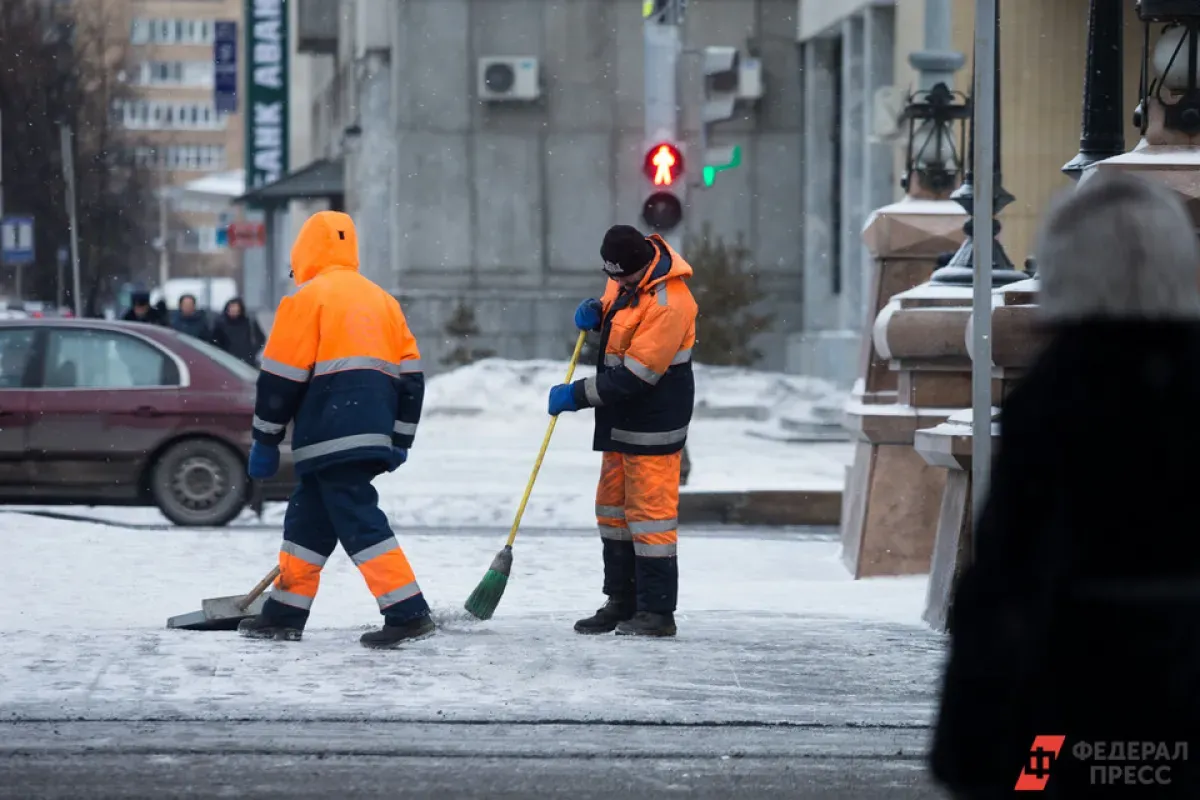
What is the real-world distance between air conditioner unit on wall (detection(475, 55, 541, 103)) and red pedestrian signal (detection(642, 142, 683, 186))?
51.8 feet

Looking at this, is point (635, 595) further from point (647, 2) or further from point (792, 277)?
point (792, 277)

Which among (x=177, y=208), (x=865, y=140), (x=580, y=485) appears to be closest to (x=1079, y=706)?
(x=580, y=485)

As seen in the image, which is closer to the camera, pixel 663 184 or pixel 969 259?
pixel 969 259

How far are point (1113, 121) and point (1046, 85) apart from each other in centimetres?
1261

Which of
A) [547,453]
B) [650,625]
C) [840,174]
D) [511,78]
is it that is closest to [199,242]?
[511,78]

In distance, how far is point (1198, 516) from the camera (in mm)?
2887

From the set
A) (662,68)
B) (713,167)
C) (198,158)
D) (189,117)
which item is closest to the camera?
(662,68)

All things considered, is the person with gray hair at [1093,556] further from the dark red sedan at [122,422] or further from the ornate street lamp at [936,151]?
the dark red sedan at [122,422]

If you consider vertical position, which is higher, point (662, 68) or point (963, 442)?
point (662, 68)

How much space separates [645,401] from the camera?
27.5 ft

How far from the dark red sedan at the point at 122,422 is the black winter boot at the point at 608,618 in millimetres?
5408

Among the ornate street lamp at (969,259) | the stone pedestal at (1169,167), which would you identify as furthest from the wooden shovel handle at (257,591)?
the ornate street lamp at (969,259)

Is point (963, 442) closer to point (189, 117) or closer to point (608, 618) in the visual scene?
point (608, 618)
